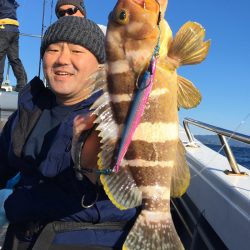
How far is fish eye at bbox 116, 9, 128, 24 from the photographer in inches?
65.0

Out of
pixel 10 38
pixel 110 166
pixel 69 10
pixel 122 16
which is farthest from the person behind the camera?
pixel 10 38

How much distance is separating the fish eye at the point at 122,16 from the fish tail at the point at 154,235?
966mm

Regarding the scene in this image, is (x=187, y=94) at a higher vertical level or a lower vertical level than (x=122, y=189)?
higher

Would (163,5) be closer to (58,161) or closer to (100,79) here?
(100,79)

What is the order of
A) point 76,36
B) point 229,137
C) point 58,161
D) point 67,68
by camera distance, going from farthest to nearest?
point 229,137 < point 76,36 < point 67,68 < point 58,161

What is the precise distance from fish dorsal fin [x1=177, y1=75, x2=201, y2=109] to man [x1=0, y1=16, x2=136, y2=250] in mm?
817

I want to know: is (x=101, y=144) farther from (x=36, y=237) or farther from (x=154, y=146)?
(x=36, y=237)

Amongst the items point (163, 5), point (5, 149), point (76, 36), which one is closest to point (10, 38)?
point (5, 149)

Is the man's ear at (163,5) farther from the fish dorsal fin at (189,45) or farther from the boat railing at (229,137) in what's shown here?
the boat railing at (229,137)

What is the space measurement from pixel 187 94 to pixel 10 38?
23.1 ft

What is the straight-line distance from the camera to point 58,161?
2430mm

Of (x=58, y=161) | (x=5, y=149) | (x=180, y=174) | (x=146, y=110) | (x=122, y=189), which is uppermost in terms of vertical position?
(x=146, y=110)

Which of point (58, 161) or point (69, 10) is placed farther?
point (69, 10)

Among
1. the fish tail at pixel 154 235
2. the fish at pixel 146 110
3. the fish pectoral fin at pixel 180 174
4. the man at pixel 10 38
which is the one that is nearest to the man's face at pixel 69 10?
the man at pixel 10 38
